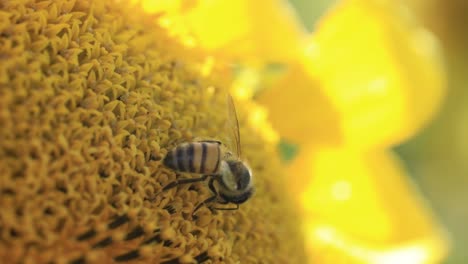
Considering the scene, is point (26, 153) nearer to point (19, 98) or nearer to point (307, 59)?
point (19, 98)

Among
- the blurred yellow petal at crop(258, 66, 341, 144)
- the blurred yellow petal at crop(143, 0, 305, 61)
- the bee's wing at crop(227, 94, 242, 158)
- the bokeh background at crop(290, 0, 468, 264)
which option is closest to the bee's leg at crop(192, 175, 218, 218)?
the bee's wing at crop(227, 94, 242, 158)

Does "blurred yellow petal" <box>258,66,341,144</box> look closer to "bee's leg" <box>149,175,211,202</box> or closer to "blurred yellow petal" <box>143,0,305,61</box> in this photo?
"blurred yellow petal" <box>143,0,305,61</box>

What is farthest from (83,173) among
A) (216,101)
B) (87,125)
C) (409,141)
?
(409,141)

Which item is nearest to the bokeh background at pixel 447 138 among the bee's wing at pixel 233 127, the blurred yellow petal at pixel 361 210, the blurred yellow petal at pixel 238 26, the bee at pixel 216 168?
the blurred yellow petal at pixel 361 210

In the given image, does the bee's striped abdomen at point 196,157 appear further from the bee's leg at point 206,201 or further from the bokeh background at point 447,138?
the bokeh background at point 447,138

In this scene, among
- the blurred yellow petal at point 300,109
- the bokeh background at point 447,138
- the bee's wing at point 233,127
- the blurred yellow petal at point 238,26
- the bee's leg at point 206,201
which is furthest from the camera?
the bokeh background at point 447,138

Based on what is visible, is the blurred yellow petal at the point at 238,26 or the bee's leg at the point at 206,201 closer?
the bee's leg at the point at 206,201
